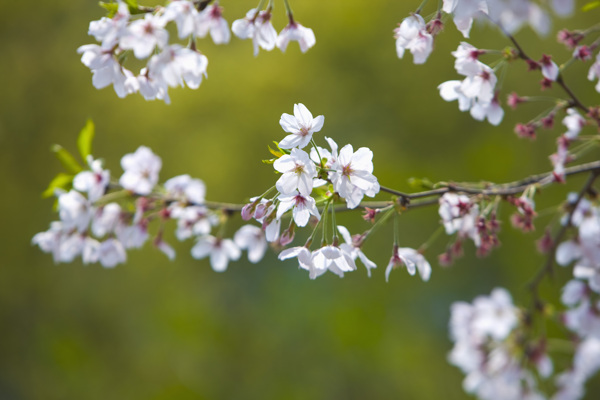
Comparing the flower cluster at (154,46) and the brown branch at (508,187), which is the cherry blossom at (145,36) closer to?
the flower cluster at (154,46)

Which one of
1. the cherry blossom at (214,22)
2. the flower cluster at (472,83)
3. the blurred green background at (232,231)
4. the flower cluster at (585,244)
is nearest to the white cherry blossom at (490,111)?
the flower cluster at (472,83)

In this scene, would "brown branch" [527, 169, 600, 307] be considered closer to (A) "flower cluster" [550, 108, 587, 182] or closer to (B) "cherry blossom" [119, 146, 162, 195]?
(A) "flower cluster" [550, 108, 587, 182]

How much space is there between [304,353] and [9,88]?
3.33m

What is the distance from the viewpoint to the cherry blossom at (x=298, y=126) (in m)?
Result: 0.78

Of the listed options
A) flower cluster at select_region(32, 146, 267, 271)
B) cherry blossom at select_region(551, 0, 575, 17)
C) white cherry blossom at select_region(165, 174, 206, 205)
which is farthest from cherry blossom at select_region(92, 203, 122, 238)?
cherry blossom at select_region(551, 0, 575, 17)

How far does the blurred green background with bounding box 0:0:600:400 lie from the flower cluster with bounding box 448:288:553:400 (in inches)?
114

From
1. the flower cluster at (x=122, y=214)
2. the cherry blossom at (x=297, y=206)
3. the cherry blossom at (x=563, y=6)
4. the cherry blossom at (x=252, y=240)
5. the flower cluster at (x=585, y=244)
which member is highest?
the cherry blossom at (x=563, y=6)

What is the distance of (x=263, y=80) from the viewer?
16.1 ft

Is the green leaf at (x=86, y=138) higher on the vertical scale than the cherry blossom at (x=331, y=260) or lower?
higher

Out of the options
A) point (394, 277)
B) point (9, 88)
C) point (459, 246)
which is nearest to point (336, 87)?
point (394, 277)

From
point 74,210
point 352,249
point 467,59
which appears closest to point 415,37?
point 467,59

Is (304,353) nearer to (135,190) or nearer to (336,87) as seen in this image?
(336,87)

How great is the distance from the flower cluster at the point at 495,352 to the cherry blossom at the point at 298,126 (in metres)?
0.83

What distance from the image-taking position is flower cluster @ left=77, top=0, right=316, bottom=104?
0.69 m
